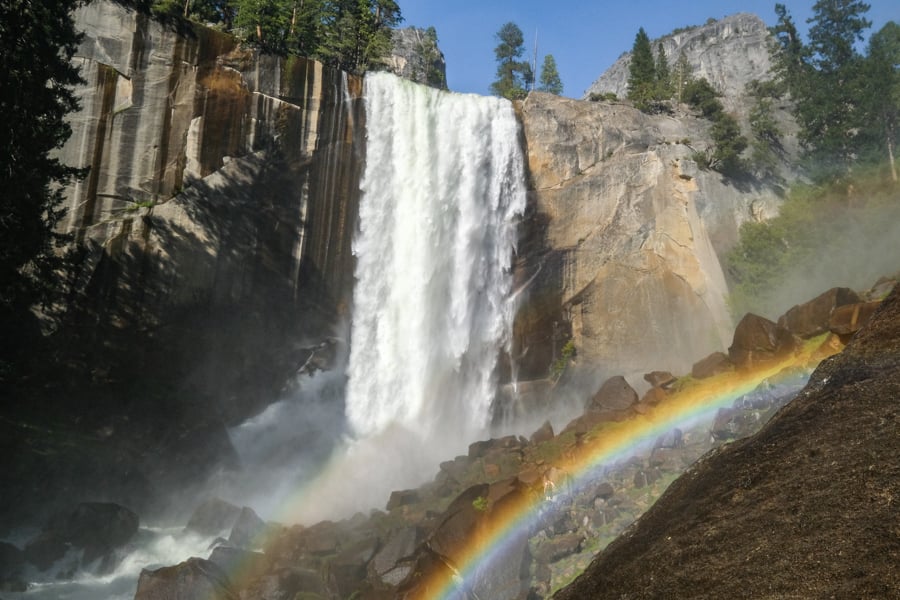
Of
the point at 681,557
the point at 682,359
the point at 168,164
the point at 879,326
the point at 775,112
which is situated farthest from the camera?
the point at 775,112

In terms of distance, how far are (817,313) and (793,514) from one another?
570 inches

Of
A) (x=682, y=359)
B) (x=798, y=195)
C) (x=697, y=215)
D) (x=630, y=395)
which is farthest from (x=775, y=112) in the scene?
(x=630, y=395)

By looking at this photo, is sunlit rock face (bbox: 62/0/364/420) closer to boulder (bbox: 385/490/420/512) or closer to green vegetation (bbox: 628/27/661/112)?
boulder (bbox: 385/490/420/512)

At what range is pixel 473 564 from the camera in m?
11.6

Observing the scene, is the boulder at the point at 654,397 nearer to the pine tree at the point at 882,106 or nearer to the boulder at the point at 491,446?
the boulder at the point at 491,446

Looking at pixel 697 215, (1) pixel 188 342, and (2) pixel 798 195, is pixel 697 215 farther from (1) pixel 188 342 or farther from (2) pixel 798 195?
(1) pixel 188 342

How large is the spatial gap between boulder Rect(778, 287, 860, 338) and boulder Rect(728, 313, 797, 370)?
0.45 m

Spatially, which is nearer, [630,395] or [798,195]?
[630,395]

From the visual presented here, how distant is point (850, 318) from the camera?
14.2 metres

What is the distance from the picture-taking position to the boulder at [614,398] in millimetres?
18328

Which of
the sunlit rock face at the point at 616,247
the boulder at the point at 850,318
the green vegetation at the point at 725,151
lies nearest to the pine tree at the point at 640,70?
the green vegetation at the point at 725,151

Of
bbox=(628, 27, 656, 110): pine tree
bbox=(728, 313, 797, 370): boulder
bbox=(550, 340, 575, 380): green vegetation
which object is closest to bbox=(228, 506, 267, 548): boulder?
bbox=(550, 340, 575, 380): green vegetation

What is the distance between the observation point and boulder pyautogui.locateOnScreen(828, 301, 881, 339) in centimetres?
1363

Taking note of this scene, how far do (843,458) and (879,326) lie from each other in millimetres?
2756
